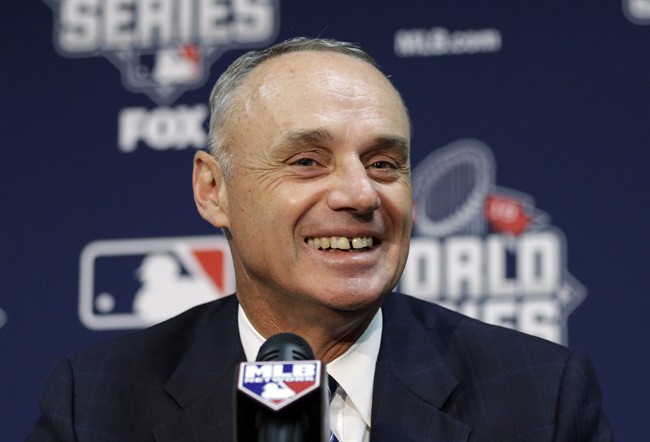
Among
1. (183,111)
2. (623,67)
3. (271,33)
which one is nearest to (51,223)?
(183,111)

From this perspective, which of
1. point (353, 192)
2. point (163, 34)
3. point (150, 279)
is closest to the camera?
point (353, 192)

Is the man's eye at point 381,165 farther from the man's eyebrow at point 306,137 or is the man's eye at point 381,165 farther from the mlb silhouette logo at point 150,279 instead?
the mlb silhouette logo at point 150,279

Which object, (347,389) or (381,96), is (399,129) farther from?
(347,389)

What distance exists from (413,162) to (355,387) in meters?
1.00

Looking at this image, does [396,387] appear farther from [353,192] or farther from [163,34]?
[163,34]

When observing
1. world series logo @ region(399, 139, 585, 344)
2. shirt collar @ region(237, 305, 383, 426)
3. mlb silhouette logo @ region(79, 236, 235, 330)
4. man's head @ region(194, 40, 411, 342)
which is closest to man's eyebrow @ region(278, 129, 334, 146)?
man's head @ region(194, 40, 411, 342)

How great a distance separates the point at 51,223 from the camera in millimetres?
2984

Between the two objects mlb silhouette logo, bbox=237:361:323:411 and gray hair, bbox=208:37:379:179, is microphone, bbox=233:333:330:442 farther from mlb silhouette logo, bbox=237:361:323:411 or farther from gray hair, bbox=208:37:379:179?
gray hair, bbox=208:37:379:179

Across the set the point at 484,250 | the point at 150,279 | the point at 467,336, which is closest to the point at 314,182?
the point at 467,336

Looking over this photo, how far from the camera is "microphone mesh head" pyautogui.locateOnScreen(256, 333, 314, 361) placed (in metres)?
1.27

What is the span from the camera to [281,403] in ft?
3.87

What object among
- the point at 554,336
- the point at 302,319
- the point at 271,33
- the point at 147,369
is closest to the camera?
the point at 302,319

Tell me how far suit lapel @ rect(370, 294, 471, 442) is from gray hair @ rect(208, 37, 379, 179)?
0.43m

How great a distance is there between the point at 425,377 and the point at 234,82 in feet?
2.05
